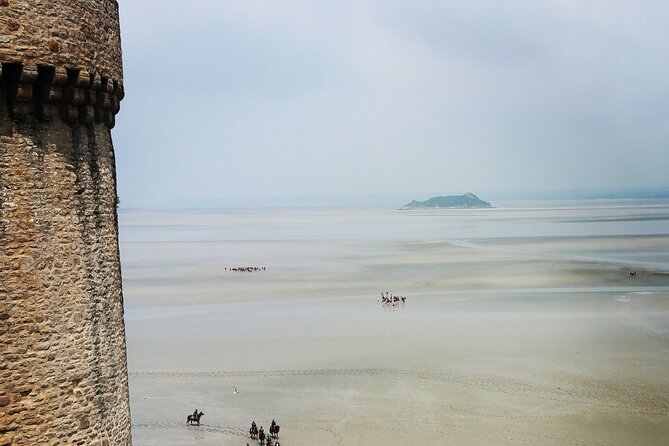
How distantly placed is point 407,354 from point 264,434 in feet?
34.8

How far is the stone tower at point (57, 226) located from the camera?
5711 mm

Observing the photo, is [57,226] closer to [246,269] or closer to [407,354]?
[407,354]

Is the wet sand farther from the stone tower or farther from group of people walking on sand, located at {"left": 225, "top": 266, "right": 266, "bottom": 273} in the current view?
the stone tower

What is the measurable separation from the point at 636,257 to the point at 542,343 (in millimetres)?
34752

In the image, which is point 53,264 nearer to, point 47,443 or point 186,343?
point 47,443

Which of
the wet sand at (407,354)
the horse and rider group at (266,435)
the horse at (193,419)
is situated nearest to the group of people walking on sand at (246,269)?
the wet sand at (407,354)

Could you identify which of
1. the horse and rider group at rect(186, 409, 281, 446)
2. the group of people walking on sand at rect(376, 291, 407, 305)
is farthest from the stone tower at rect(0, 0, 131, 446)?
the group of people walking on sand at rect(376, 291, 407, 305)


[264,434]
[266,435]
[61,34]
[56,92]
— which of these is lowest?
[266,435]

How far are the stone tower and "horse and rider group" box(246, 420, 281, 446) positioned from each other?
13.6 metres

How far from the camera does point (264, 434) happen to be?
66.0 ft

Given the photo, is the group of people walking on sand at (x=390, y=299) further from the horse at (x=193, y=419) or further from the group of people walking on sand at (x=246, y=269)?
the horse at (x=193, y=419)

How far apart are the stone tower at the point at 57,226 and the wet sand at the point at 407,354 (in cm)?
1445

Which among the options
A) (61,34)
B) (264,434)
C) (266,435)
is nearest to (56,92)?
(61,34)

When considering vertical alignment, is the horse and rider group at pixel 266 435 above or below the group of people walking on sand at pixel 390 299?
below
